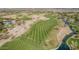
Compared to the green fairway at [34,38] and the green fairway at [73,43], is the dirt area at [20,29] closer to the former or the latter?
the green fairway at [34,38]

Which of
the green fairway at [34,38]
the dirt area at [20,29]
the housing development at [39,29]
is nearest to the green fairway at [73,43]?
the housing development at [39,29]

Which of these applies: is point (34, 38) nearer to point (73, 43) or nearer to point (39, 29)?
point (39, 29)

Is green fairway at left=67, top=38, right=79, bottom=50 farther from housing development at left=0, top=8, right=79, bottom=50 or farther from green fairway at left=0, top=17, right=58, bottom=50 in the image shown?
green fairway at left=0, top=17, right=58, bottom=50

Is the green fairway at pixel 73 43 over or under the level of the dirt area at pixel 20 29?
under

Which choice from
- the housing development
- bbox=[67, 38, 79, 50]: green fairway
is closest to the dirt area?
the housing development

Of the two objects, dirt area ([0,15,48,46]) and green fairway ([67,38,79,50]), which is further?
dirt area ([0,15,48,46])

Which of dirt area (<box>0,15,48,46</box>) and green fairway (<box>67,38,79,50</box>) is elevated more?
dirt area (<box>0,15,48,46</box>)
